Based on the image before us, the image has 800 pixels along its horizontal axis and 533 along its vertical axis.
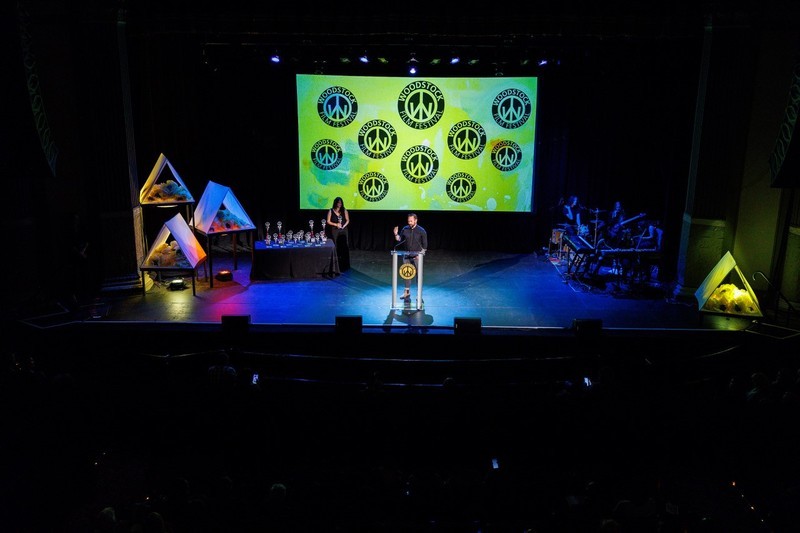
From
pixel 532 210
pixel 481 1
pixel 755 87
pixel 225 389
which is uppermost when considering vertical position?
pixel 481 1

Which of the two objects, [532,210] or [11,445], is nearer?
[11,445]

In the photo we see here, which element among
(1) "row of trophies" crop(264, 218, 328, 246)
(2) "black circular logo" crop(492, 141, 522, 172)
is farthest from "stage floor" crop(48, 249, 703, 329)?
(2) "black circular logo" crop(492, 141, 522, 172)

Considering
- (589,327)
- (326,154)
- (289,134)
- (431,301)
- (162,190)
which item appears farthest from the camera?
(326,154)

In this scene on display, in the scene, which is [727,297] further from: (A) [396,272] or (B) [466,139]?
(B) [466,139]

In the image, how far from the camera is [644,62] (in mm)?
11672

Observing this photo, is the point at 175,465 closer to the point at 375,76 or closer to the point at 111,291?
the point at 111,291

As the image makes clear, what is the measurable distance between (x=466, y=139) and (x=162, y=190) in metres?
5.77

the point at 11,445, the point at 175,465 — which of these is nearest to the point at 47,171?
the point at 11,445

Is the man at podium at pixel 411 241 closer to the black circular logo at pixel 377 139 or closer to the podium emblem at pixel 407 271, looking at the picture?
the podium emblem at pixel 407 271

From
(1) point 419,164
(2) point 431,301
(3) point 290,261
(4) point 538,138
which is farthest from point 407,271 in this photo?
(4) point 538,138

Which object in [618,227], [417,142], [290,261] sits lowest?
[290,261]

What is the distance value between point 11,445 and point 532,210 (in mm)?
10176

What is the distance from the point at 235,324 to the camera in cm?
746

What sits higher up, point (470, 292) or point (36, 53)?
point (36, 53)
